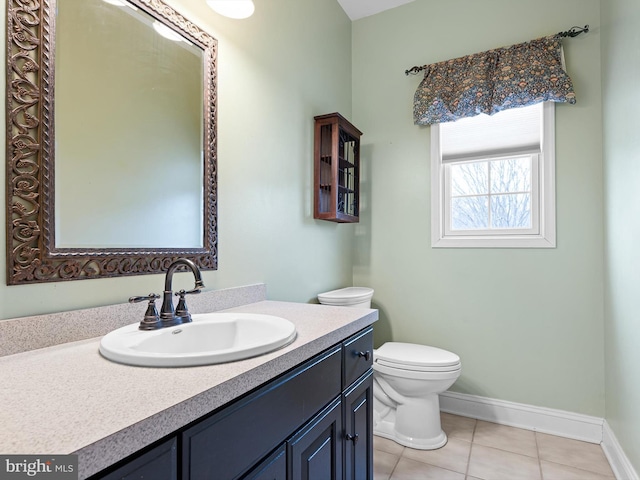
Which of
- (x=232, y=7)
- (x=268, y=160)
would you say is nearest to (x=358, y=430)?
(x=268, y=160)

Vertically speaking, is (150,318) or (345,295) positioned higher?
(150,318)

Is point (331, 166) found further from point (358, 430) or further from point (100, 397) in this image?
point (100, 397)

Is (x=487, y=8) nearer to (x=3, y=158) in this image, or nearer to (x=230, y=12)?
(x=230, y=12)

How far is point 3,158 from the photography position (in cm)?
82

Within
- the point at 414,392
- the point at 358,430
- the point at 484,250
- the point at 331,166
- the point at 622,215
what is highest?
the point at 331,166

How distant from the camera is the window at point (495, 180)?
214 centimetres

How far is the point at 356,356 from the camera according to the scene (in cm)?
125

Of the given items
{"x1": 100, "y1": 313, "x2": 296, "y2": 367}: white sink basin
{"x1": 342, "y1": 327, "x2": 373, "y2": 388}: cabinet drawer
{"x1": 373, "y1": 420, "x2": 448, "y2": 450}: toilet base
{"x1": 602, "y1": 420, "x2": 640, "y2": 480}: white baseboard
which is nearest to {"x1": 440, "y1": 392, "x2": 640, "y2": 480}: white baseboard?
{"x1": 602, "y1": 420, "x2": 640, "y2": 480}: white baseboard

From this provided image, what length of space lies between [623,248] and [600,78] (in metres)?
1.05

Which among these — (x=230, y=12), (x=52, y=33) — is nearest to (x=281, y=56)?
(x=230, y=12)

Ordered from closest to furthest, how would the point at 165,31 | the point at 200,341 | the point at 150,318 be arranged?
the point at 150,318 → the point at 200,341 → the point at 165,31

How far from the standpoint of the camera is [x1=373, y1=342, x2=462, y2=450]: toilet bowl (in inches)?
74.1

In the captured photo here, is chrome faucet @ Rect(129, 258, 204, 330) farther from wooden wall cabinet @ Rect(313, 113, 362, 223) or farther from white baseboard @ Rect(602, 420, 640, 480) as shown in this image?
white baseboard @ Rect(602, 420, 640, 480)

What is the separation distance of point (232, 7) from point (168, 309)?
1.18 meters
